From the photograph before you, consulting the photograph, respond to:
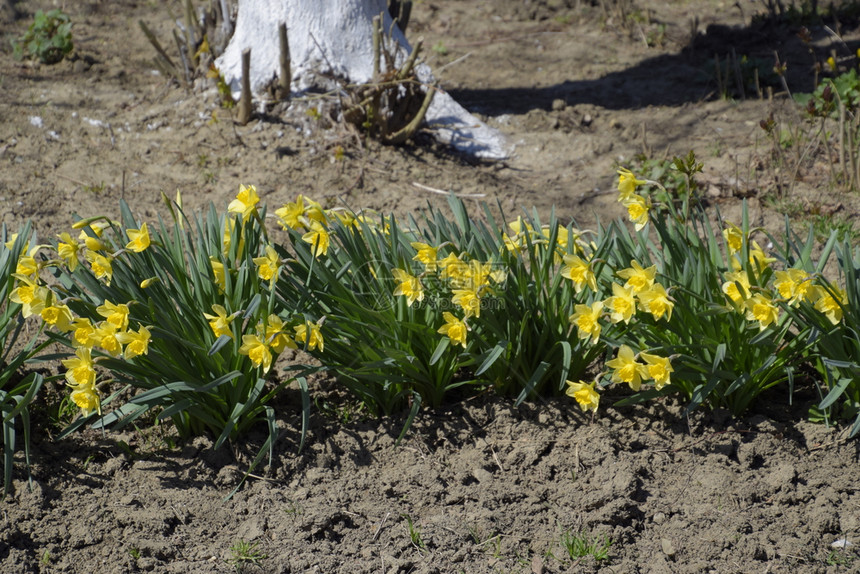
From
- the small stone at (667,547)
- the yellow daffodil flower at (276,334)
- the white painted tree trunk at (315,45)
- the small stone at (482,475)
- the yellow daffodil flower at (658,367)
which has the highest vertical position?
the white painted tree trunk at (315,45)

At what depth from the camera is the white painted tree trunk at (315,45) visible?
4844mm

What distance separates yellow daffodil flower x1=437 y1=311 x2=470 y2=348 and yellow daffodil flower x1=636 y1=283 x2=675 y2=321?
0.56m

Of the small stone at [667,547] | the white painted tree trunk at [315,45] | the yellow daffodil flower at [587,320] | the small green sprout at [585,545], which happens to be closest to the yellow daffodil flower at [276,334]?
the yellow daffodil flower at [587,320]

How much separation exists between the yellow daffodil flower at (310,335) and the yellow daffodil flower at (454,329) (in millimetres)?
398

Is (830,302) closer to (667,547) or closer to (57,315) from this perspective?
(667,547)

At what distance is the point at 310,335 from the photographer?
237 cm

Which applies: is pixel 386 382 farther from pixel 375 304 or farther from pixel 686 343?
pixel 686 343

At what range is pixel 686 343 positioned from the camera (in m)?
2.52

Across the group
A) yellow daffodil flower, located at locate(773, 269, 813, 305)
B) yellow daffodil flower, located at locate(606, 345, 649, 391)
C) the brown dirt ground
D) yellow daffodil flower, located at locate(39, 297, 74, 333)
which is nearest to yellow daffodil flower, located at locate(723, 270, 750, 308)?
yellow daffodil flower, located at locate(773, 269, 813, 305)

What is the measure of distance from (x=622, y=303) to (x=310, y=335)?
0.99 m

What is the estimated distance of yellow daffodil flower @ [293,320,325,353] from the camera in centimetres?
232

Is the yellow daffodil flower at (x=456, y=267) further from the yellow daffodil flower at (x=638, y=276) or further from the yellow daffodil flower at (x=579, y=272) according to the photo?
the yellow daffodil flower at (x=638, y=276)

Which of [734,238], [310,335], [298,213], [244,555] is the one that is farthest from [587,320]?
[244,555]

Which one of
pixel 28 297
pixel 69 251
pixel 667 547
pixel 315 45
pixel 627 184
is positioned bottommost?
pixel 667 547
